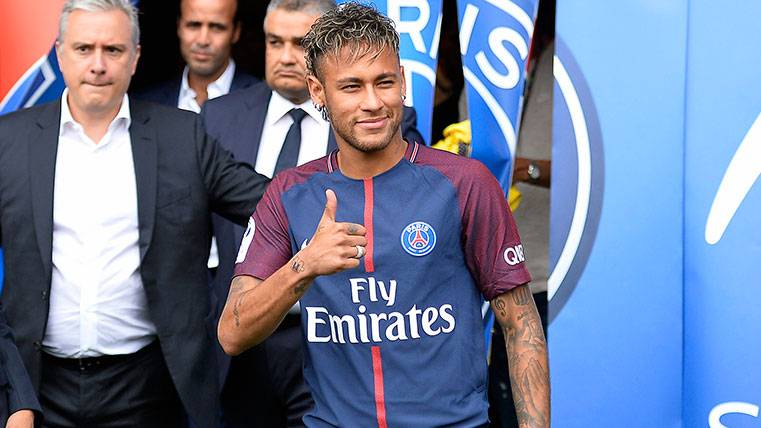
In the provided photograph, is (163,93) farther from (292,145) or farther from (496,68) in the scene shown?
(496,68)

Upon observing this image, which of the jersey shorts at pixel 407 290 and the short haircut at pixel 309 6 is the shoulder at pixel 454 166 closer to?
the jersey shorts at pixel 407 290

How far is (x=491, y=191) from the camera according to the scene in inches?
116

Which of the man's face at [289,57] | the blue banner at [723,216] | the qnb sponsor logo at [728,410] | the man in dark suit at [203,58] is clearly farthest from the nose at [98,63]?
the qnb sponsor logo at [728,410]

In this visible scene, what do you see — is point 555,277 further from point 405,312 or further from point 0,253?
point 0,253

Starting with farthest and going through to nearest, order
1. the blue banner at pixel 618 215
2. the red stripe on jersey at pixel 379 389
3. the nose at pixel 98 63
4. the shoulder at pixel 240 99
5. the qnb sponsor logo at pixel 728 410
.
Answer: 1. the shoulder at pixel 240 99
2. the nose at pixel 98 63
3. the blue banner at pixel 618 215
4. the qnb sponsor logo at pixel 728 410
5. the red stripe on jersey at pixel 379 389

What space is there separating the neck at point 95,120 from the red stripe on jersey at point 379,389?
1427mm

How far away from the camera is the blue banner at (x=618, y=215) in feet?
11.7

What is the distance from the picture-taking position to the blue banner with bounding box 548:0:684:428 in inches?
141

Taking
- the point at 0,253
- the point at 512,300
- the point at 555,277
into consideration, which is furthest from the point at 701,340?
the point at 0,253

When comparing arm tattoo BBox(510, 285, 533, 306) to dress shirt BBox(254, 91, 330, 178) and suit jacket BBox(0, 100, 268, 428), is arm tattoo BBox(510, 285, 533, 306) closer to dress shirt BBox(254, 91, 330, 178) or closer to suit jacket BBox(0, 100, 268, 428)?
suit jacket BBox(0, 100, 268, 428)

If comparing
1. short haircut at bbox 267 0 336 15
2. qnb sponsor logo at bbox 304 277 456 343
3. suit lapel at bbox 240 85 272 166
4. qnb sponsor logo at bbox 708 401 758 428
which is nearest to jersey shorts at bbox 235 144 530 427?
qnb sponsor logo at bbox 304 277 456 343

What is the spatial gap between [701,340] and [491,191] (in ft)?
3.06

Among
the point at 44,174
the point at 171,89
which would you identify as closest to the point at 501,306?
the point at 44,174

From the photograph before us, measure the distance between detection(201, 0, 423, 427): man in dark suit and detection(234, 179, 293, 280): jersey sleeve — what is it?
3.64ft
